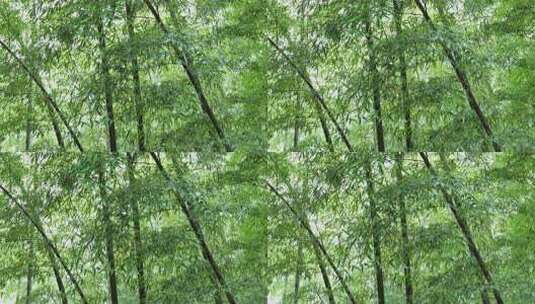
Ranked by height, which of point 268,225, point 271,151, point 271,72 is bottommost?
point 268,225

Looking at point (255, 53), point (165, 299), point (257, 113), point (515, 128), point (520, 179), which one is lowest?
point (165, 299)

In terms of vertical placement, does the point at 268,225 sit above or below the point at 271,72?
below

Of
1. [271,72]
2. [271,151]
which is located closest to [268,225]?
[271,151]

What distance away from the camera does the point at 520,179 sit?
176 inches

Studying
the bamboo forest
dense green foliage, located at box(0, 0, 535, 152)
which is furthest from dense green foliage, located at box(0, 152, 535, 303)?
dense green foliage, located at box(0, 0, 535, 152)

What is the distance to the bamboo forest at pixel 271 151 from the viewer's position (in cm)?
427

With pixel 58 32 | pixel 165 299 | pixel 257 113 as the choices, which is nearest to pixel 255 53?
pixel 257 113

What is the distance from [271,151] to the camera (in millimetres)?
4355

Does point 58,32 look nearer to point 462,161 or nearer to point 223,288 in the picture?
point 223,288

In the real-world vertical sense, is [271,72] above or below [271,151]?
above

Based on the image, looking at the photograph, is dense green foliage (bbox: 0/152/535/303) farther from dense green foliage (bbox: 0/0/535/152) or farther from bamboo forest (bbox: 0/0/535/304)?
dense green foliage (bbox: 0/0/535/152)

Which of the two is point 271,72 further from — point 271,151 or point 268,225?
point 268,225

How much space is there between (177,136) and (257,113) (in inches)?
16.4

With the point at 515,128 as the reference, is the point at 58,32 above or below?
above
